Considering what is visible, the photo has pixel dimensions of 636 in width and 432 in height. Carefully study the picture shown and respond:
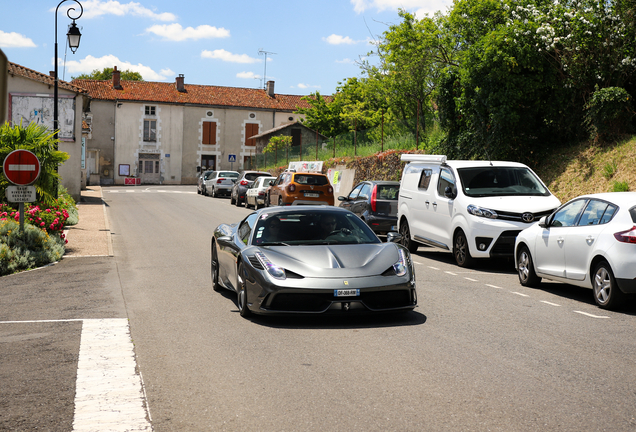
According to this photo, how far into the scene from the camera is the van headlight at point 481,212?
12898 millimetres

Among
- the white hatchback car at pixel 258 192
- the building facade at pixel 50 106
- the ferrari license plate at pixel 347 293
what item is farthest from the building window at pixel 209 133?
the ferrari license plate at pixel 347 293

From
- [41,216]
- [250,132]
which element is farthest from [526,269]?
[250,132]

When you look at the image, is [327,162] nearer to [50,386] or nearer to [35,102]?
[35,102]

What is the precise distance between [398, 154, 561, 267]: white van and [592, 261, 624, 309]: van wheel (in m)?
3.57

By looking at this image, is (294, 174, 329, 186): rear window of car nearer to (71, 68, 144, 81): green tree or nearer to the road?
the road

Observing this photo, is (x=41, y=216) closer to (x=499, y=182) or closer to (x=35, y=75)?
(x=499, y=182)

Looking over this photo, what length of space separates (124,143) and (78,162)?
39128 millimetres

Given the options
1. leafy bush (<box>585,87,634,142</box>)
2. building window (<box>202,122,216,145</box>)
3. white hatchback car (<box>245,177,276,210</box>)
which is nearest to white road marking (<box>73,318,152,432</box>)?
leafy bush (<box>585,87,634,142</box>)

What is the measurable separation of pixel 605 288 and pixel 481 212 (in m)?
4.20

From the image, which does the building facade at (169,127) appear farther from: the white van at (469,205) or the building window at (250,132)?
the white van at (469,205)

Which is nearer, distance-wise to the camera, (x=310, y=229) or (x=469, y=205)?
(x=310, y=229)

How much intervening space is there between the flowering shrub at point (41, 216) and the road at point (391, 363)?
19.7 ft

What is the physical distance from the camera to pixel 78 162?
117 feet

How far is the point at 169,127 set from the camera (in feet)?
249
